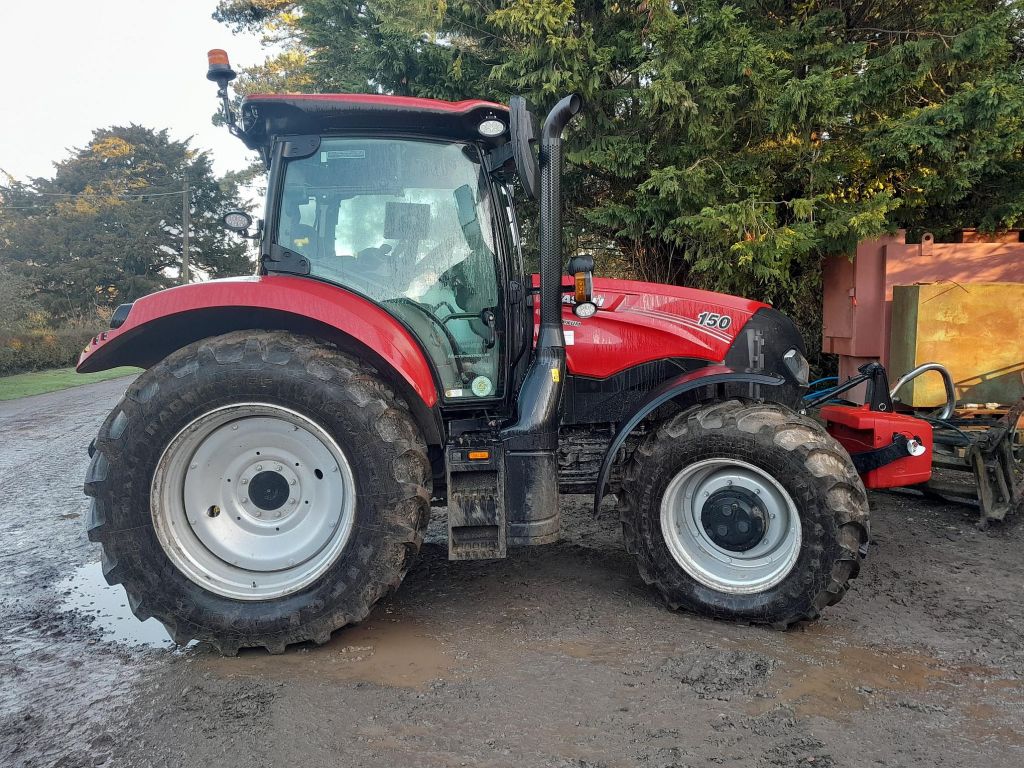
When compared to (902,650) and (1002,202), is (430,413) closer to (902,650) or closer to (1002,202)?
(902,650)

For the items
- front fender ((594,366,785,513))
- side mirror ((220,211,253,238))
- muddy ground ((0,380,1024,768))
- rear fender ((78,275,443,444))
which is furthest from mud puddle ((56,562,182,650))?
front fender ((594,366,785,513))

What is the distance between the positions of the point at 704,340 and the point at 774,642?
147 cm

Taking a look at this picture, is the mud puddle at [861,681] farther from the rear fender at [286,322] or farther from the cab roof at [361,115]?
the cab roof at [361,115]

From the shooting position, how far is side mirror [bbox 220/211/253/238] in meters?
3.70

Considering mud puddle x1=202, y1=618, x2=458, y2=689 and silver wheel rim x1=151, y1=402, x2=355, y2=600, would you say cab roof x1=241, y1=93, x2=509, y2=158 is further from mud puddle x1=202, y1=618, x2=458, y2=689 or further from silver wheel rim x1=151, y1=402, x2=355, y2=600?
mud puddle x1=202, y1=618, x2=458, y2=689

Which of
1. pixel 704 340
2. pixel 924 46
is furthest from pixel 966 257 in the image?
pixel 704 340

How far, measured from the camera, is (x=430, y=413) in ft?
10.6

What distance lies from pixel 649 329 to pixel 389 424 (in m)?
1.47

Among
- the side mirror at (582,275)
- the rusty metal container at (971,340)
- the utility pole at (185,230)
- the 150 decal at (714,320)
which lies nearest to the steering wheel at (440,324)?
the side mirror at (582,275)

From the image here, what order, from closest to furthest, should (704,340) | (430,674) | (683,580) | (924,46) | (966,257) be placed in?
(430,674) < (683,580) < (704,340) < (966,257) < (924,46)

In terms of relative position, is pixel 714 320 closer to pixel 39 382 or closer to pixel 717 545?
pixel 717 545

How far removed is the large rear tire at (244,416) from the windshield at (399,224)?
42cm

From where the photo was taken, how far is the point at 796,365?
Result: 3734mm

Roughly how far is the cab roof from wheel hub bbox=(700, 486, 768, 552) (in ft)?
6.47
